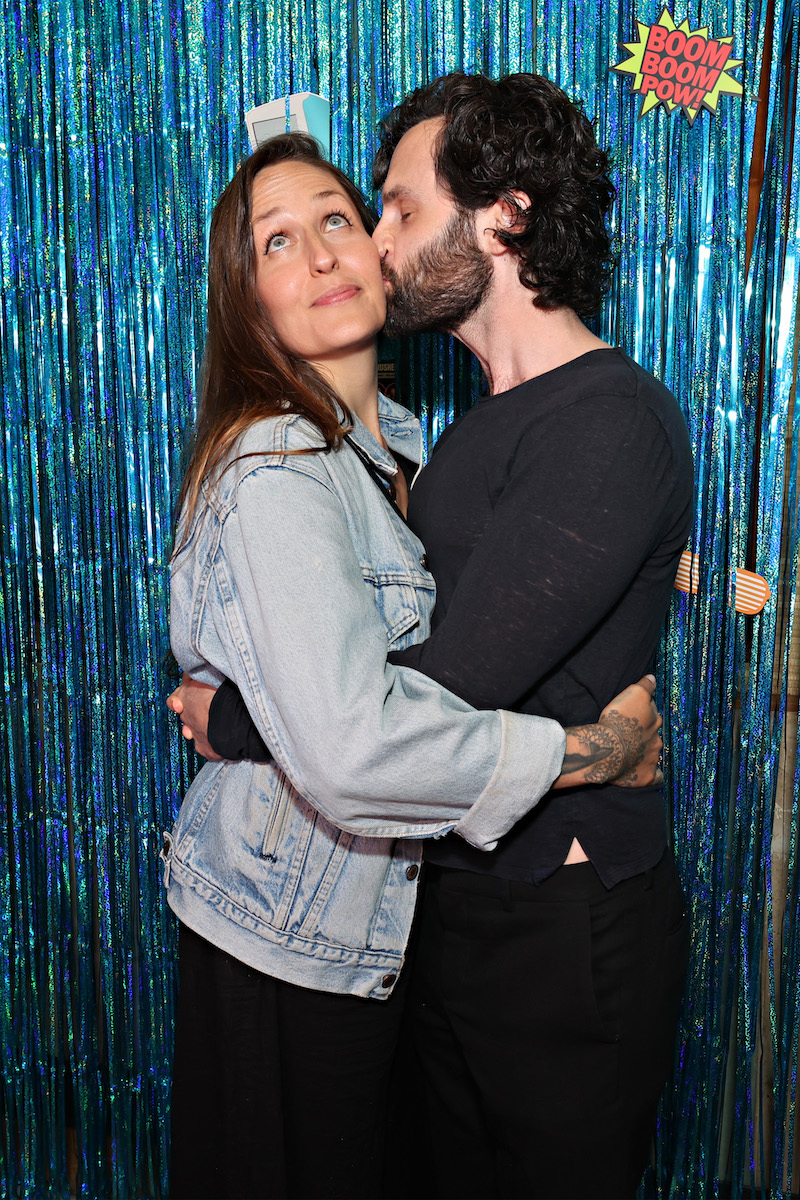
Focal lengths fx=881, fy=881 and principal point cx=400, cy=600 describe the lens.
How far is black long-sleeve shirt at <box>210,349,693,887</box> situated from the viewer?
3.24 feet

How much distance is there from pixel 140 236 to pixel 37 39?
0.41 meters

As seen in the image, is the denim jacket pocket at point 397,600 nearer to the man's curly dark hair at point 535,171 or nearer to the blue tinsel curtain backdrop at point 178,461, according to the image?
the man's curly dark hair at point 535,171

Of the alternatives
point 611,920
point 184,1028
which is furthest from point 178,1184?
point 611,920

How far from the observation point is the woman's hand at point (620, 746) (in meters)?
1.04

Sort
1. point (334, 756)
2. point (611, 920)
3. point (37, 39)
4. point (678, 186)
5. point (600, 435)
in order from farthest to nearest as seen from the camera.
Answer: point (37, 39) → point (678, 186) → point (611, 920) → point (600, 435) → point (334, 756)

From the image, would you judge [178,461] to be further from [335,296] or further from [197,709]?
[197,709]

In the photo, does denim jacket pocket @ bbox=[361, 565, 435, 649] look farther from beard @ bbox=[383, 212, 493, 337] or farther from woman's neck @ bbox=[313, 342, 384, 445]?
beard @ bbox=[383, 212, 493, 337]

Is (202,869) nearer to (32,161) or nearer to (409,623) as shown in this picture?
(409,623)

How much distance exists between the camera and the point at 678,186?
4.97 feet

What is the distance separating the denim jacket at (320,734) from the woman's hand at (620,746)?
6 cm

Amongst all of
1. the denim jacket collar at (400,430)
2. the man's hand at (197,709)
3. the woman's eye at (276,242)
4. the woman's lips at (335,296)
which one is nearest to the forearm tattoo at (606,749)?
the man's hand at (197,709)

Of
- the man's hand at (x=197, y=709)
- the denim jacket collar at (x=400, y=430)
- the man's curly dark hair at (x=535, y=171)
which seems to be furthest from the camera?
the denim jacket collar at (x=400, y=430)

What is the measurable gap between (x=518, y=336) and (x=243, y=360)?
1.31 ft

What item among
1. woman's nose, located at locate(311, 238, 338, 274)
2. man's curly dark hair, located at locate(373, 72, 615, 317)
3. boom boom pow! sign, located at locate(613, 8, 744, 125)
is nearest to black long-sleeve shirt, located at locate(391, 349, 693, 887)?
man's curly dark hair, located at locate(373, 72, 615, 317)
